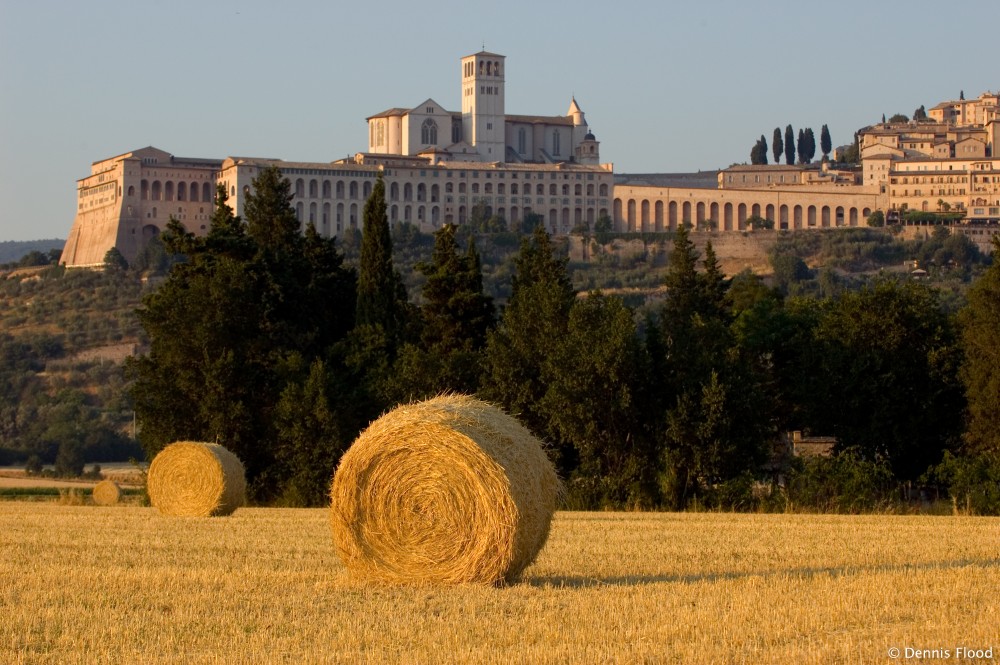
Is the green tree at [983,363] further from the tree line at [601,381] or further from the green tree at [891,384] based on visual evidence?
the green tree at [891,384]

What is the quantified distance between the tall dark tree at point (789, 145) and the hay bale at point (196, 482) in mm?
143845

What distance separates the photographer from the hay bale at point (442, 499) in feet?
40.8

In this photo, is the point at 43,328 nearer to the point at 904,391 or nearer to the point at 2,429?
the point at 2,429

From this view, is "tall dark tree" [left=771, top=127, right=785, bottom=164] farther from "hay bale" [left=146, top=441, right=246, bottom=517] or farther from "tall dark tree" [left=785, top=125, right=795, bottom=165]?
"hay bale" [left=146, top=441, right=246, bottom=517]

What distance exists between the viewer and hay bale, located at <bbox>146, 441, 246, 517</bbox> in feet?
71.1

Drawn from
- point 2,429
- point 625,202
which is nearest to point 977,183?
point 625,202

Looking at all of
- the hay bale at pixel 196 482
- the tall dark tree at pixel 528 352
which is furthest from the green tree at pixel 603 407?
the hay bale at pixel 196 482

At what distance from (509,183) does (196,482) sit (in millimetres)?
117622

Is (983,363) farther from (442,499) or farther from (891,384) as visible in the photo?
(442,499)

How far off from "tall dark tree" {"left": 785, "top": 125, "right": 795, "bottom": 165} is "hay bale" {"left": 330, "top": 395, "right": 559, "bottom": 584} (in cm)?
15149

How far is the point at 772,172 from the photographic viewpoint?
150m

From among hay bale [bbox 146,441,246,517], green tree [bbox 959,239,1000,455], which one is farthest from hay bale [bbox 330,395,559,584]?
green tree [bbox 959,239,1000,455]

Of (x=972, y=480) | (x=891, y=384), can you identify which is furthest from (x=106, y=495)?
(x=972, y=480)

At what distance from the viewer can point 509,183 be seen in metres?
138
